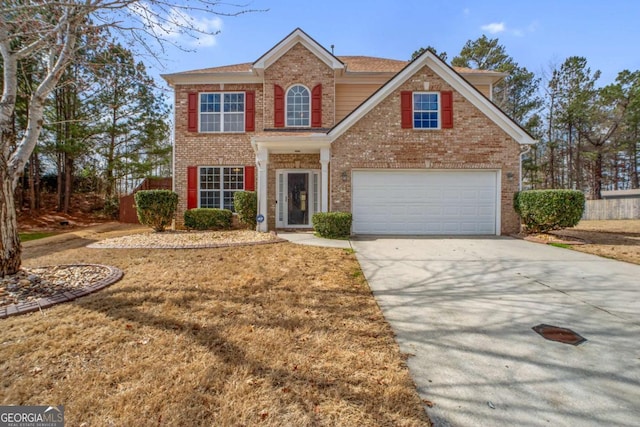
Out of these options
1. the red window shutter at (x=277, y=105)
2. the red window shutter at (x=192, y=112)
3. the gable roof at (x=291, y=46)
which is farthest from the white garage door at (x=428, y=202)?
the red window shutter at (x=192, y=112)

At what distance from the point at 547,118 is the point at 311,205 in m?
25.5

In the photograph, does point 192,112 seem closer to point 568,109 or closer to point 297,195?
point 297,195

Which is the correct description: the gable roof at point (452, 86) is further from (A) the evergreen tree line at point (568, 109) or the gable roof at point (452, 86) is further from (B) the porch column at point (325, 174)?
(A) the evergreen tree line at point (568, 109)

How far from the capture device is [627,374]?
99.6 inches

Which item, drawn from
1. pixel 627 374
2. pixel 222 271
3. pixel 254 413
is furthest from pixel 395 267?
pixel 254 413

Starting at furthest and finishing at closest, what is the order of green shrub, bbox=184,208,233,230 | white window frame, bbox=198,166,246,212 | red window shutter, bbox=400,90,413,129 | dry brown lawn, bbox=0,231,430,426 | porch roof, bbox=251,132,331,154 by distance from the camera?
white window frame, bbox=198,166,246,212 → green shrub, bbox=184,208,233,230 → red window shutter, bbox=400,90,413,129 → porch roof, bbox=251,132,331,154 → dry brown lawn, bbox=0,231,430,426

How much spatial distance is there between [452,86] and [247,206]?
27.6 feet

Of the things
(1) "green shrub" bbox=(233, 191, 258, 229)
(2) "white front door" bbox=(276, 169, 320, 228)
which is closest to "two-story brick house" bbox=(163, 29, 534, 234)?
(1) "green shrub" bbox=(233, 191, 258, 229)

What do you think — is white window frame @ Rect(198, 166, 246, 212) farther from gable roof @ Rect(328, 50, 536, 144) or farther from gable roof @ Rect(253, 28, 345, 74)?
gable roof @ Rect(328, 50, 536, 144)

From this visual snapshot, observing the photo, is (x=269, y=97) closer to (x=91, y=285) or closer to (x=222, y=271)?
(x=222, y=271)

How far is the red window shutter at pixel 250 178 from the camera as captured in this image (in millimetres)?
12711

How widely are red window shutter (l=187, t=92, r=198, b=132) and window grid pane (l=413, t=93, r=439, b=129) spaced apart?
348 inches

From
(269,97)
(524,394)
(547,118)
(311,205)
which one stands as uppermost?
(547,118)

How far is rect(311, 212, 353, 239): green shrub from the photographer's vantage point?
9539 mm
